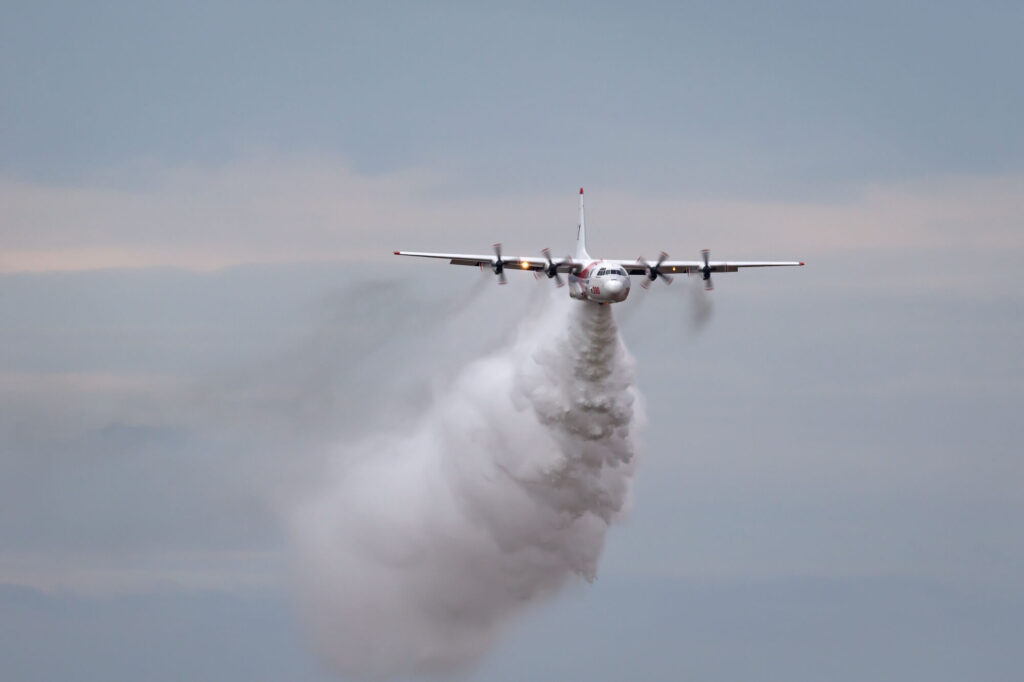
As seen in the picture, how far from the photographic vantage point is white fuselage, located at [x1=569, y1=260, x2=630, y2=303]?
64375 mm

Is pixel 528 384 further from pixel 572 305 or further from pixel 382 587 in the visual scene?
pixel 382 587

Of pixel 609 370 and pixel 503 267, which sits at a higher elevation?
pixel 503 267

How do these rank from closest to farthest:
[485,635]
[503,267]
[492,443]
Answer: [503,267]
[492,443]
[485,635]

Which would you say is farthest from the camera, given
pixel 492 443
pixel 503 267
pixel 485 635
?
pixel 485 635

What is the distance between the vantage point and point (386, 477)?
3236 inches

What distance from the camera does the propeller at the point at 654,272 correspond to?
69875 mm

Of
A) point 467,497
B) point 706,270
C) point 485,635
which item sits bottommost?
point 485,635

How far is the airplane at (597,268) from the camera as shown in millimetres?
64875

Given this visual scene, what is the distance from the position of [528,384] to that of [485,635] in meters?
15.0

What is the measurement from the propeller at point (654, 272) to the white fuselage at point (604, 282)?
11.9 ft

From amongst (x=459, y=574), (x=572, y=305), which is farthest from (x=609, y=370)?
(x=459, y=574)

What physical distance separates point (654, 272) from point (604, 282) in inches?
242

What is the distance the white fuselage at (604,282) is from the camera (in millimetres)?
64375

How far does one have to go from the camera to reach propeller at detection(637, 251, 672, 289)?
69.9 metres
